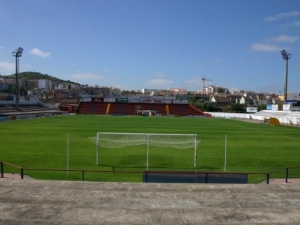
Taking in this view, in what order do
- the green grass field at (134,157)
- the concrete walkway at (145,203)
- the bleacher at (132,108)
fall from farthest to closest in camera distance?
the bleacher at (132,108) < the green grass field at (134,157) < the concrete walkway at (145,203)

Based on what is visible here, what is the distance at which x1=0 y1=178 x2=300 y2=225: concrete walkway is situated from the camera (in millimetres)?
8586

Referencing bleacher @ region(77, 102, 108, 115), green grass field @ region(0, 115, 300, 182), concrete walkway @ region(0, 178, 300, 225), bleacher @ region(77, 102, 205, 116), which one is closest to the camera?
concrete walkway @ region(0, 178, 300, 225)

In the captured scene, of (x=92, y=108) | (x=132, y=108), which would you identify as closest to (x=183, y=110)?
(x=132, y=108)

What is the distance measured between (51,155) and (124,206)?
1313cm

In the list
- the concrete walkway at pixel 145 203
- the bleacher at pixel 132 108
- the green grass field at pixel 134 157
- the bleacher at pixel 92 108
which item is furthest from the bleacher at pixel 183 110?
the concrete walkway at pixel 145 203

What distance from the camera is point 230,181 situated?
1331 cm

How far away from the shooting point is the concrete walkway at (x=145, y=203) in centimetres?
859

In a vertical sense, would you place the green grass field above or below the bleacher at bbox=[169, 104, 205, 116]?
below

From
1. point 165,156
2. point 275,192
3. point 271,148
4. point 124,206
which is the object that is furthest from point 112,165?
point 271,148

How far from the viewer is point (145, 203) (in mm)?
9914

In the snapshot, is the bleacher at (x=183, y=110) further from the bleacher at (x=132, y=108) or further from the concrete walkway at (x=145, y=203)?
the concrete walkway at (x=145, y=203)

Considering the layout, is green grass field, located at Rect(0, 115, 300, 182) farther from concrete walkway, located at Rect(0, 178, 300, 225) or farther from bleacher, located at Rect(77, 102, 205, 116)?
bleacher, located at Rect(77, 102, 205, 116)

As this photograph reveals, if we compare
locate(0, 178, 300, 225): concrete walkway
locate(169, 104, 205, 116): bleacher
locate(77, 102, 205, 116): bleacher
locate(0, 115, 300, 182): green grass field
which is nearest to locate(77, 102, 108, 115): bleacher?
locate(77, 102, 205, 116): bleacher

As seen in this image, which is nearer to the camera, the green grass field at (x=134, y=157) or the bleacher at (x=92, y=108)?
the green grass field at (x=134, y=157)
